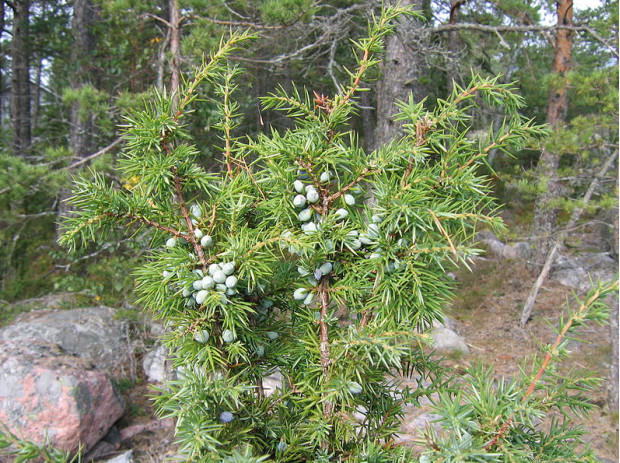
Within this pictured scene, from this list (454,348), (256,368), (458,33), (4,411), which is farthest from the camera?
(458,33)

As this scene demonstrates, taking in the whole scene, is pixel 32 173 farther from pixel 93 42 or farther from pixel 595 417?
pixel 595 417

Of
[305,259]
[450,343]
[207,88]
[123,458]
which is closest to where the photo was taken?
[305,259]

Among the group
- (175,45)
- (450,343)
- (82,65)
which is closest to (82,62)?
(82,65)

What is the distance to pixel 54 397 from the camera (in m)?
3.49

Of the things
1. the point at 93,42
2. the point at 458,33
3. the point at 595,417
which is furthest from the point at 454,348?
the point at 93,42

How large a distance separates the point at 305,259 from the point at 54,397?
340 centimetres

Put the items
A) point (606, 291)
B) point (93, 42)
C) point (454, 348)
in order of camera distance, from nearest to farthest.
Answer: point (606, 291) → point (454, 348) → point (93, 42)

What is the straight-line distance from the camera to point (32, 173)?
15.0ft

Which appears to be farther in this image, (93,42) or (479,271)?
(479,271)

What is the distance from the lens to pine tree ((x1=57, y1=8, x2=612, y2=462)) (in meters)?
0.99

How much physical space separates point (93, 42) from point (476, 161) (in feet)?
25.8

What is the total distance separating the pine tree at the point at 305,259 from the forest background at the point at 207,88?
0.61 metres

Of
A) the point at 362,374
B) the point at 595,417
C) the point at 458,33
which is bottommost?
the point at 595,417

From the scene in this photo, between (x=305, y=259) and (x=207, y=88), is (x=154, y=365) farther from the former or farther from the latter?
(x=305, y=259)
